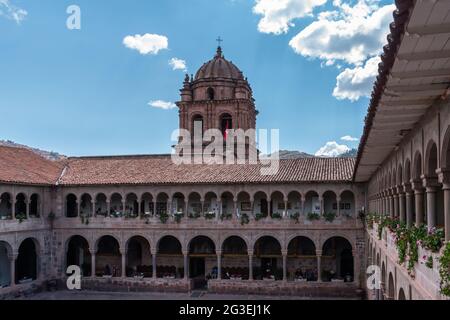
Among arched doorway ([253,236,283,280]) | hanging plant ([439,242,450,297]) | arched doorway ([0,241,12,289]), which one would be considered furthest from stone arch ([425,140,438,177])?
arched doorway ([0,241,12,289])

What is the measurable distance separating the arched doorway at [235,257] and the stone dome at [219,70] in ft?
46.6

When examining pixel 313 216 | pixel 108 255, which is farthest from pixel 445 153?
pixel 108 255

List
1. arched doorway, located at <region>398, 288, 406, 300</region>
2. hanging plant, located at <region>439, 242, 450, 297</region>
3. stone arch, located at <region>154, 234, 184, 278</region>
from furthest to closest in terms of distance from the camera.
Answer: stone arch, located at <region>154, 234, 184, 278</region> < arched doorway, located at <region>398, 288, 406, 300</region> < hanging plant, located at <region>439, 242, 450, 297</region>

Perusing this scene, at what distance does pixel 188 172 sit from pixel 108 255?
9.38m

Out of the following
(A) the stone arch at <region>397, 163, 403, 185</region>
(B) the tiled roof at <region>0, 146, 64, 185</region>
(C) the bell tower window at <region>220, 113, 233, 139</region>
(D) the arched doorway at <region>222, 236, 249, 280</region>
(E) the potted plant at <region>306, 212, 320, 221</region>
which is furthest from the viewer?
(C) the bell tower window at <region>220, 113, 233, 139</region>

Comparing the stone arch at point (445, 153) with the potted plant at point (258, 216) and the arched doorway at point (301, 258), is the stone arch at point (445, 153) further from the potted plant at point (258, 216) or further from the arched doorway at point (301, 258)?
the arched doorway at point (301, 258)

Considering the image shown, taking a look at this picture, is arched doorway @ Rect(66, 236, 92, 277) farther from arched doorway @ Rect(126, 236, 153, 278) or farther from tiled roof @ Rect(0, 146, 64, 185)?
tiled roof @ Rect(0, 146, 64, 185)

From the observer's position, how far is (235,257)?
123 feet

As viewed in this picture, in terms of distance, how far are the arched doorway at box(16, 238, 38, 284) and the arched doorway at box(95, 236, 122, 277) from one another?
473 cm

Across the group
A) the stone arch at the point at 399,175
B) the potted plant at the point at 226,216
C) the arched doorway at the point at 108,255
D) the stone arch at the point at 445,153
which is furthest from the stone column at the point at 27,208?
the stone arch at the point at 445,153

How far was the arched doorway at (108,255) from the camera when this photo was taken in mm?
38938

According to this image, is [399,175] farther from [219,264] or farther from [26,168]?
[26,168]

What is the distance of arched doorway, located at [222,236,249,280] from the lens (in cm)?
3678

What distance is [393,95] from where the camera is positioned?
9.50 meters
